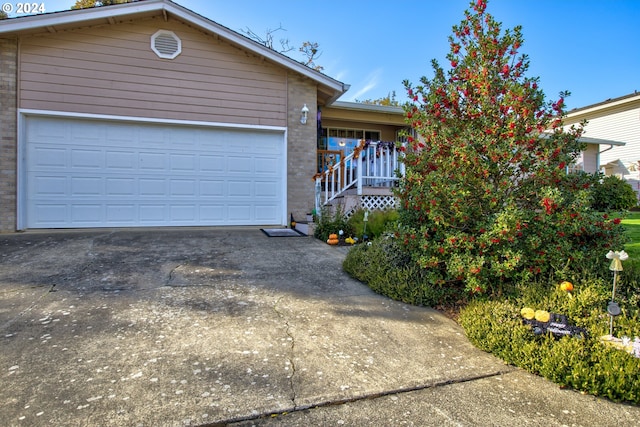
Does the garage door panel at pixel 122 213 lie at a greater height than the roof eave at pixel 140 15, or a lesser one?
lesser

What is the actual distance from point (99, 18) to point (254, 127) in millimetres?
3581

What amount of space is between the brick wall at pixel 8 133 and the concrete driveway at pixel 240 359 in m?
3.32

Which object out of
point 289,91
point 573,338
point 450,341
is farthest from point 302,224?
point 573,338

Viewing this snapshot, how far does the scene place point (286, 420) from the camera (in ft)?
6.49

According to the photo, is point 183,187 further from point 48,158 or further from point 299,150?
point 299,150

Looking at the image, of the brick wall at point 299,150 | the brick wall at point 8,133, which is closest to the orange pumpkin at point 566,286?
the brick wall at point 299,150

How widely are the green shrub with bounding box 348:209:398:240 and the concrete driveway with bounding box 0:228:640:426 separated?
7.88 feet

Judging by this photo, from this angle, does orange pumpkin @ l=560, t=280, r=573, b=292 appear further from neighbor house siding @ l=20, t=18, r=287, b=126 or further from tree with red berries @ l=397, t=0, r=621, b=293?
neighbor house siding @ l=20, t=18, r=287, b=126

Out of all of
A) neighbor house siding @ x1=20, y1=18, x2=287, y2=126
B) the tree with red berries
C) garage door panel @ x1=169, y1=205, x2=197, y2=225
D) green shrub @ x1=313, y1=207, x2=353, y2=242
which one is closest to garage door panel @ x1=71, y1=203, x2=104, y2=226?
garage door panel @ x1=169, y1=205, x2=197, y2=225

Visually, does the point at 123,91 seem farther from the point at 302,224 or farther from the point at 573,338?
the point at 573,338

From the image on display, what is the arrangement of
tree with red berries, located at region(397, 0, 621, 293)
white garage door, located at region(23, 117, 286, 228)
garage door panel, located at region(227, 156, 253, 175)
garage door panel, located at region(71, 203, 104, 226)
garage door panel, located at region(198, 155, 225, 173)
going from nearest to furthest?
tree with red berries, located at region(397, 0, 621, 293) < white garage door, located at region(23, 117, 286, 228) < garage door panel, located at region(71, 203, 104, 226) < garage door panel, located at region(198, 155, 225, 173) < garage door panel, located at region(227, 156, 253, 175)

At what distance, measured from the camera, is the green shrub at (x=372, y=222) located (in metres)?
6.93

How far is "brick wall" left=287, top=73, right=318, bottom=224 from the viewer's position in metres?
8.76

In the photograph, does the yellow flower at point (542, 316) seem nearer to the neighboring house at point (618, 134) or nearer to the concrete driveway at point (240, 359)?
the concrete driveway at point (240, 359)
